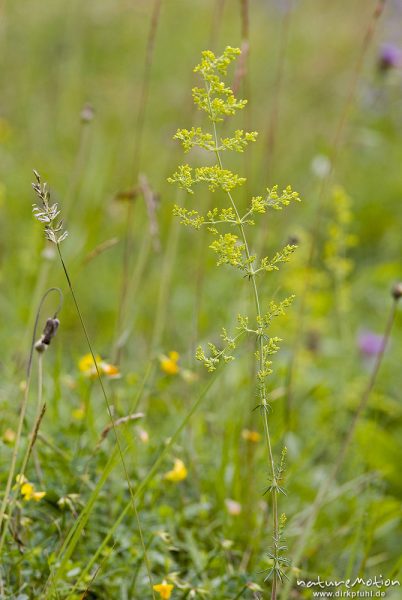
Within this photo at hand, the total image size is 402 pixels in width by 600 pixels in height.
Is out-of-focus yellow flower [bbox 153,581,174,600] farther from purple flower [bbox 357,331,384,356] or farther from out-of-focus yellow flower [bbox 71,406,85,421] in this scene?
purple flower [bbox 357,331,384,356]

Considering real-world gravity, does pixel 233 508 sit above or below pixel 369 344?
below

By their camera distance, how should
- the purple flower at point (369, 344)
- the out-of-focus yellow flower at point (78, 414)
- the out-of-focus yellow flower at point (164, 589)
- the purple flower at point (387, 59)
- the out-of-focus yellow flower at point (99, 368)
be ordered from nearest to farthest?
the out-of-focus yellow flower at point (164, 589), the out-of-focus yellow flower at point (99, 368), the out-of-focus yellow flower at point (78, 414), the purple flower at point (369, 344), the purple flower at point (387, 59)

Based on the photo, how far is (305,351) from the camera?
8.55 ft

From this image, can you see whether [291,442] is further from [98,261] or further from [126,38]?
[126,38]

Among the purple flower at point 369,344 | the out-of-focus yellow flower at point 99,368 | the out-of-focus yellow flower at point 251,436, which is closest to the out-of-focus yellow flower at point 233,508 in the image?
the out-of-focus yellow flower at point 251,436

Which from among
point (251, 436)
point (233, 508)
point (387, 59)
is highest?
point (387, 59)

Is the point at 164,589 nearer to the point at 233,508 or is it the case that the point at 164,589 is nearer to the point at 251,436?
the point at 233,508

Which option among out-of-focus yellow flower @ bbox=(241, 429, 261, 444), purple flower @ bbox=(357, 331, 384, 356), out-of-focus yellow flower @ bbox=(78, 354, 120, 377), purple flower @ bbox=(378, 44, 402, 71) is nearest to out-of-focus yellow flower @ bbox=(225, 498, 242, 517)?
out-of-focus yellow flower @ bbox=(241, 429, 261, 444)

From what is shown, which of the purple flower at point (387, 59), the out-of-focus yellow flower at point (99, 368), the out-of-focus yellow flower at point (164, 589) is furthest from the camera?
the purple flower at point (387, 59)

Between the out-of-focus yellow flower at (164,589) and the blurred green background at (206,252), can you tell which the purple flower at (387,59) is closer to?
the blurred green background at (206,252)

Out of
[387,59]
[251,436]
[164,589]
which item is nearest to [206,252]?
[387,59]

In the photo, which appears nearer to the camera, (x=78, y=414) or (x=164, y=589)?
(x=164, y=589)

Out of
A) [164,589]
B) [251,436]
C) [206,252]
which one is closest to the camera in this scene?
[164,589]

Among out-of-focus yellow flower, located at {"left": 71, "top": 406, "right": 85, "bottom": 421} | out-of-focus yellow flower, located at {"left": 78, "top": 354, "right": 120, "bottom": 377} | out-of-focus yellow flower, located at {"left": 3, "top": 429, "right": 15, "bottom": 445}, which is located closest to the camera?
out-of-focus yellow flower, located at {"left": 3, "top": 429, "right": 15, "bottom": 445}
